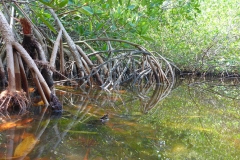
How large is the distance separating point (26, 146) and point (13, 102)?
1.00 meters

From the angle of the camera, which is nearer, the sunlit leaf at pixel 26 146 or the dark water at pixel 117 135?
the sunlit leaf at pixel 26 146

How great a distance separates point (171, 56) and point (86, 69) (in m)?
7.20

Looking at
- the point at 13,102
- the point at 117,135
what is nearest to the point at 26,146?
the point at 117,135

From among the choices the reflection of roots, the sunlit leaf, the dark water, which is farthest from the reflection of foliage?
the reflection of roots

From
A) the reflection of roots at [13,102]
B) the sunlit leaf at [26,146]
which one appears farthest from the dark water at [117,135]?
the reflection of roots at [13,102]

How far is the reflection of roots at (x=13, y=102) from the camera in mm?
2498

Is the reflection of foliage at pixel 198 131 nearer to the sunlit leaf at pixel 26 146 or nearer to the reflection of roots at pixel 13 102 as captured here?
the sunlit leaf at pixel 26 146

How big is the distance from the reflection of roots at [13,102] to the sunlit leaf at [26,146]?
0.76 metres

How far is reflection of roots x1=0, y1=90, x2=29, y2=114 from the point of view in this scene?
8.19 feet

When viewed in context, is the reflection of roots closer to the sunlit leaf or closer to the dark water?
the dark water

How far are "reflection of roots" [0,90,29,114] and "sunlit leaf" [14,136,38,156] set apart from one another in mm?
764

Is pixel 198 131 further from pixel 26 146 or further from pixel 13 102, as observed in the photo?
pixel 13 102

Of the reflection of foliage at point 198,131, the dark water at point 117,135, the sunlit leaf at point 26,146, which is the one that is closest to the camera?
Answer: the sunlit leaf at point 26,146

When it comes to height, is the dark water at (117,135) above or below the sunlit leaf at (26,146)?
below
